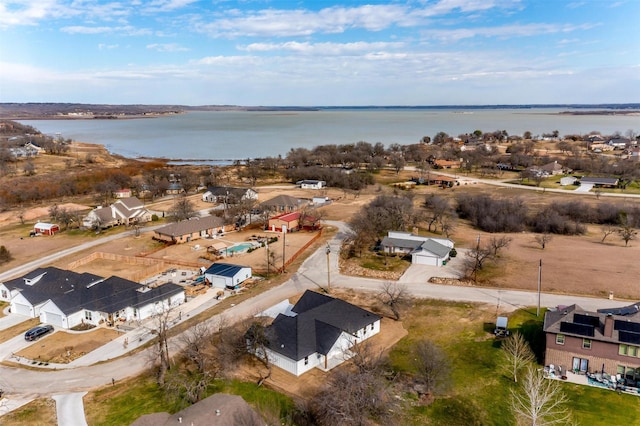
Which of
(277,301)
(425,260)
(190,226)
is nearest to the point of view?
(277,301)

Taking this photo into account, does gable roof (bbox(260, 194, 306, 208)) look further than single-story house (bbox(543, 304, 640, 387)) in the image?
Yes

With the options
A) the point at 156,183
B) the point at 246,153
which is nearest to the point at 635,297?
the point at 156,183

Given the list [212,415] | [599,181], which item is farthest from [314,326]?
[599,181]

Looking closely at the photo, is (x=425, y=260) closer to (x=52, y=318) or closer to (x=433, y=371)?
(x=433, y=371)

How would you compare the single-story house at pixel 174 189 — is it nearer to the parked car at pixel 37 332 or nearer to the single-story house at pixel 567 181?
the parked car at pixel 37 332

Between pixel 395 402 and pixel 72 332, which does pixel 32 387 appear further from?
pixel 395 402

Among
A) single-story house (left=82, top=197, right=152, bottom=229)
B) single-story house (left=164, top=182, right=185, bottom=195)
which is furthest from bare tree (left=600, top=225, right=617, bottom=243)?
single-story house (left=164, top=182, right=185, bottom=195)

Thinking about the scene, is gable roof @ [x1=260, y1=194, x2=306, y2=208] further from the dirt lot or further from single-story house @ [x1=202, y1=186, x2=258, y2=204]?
the dirt lot
